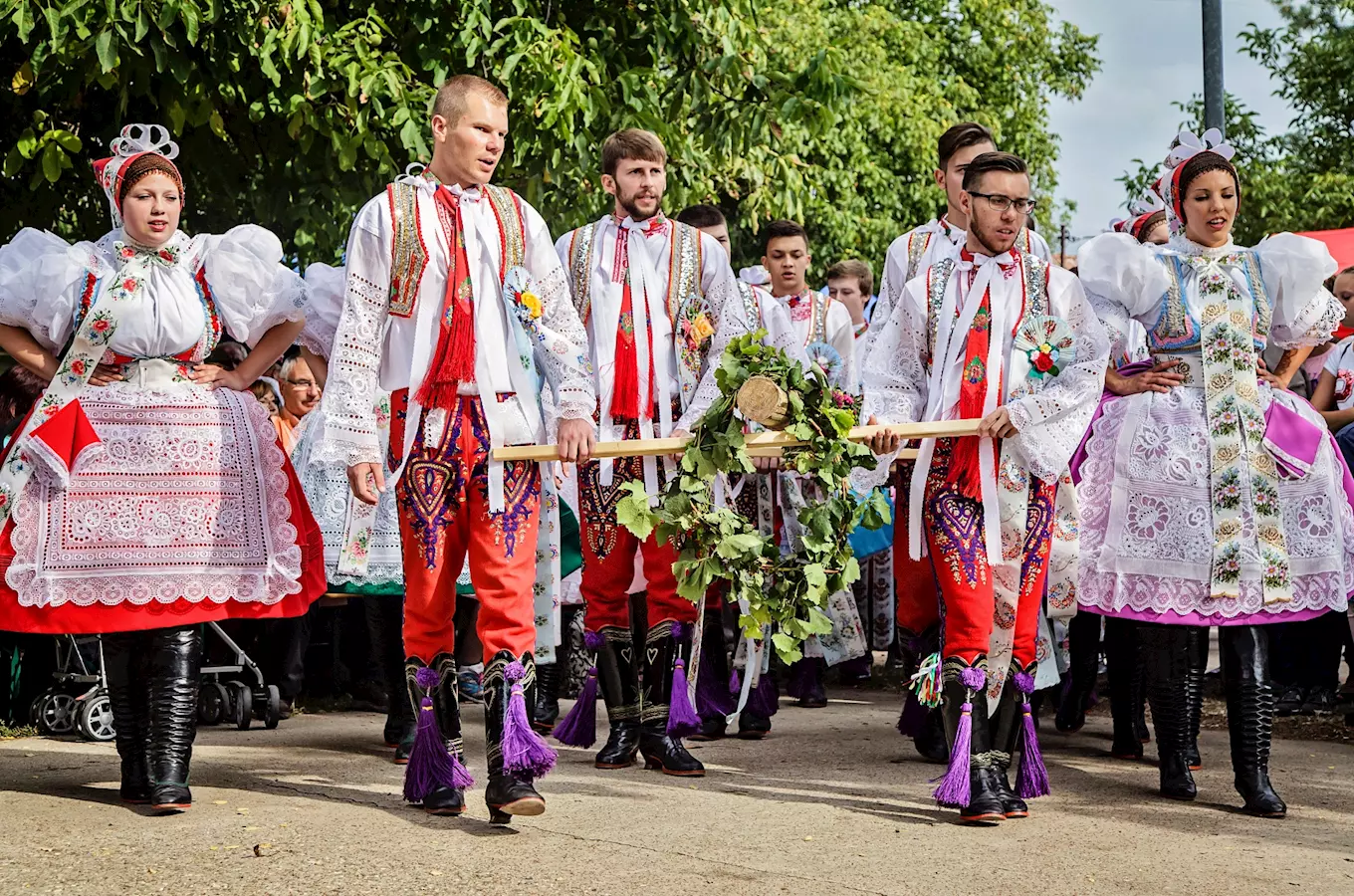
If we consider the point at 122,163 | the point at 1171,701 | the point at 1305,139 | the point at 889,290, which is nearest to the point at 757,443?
the point at 889,290

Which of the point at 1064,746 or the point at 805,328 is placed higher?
the point at 805,328

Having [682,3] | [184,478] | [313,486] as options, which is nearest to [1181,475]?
[184,478]

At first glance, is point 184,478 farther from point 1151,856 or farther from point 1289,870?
point 1289,870

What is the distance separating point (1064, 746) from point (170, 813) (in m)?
3.61

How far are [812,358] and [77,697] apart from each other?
370cm

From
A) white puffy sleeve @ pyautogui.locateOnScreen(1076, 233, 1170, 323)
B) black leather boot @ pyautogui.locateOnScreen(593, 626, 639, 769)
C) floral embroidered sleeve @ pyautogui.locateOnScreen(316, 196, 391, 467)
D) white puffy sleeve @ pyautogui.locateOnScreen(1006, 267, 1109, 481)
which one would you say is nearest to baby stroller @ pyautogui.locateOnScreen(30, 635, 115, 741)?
black leather boot @ pyautogui.locateOnScreen(593, 626, 639, 769)

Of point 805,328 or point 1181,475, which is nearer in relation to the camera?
point 1181,475

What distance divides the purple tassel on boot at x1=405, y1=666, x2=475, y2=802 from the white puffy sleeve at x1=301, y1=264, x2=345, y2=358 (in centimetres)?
144

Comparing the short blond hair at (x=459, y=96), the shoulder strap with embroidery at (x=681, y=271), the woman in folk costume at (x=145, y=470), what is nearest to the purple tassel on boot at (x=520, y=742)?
the woman in folk costume at (x=145, y=470)

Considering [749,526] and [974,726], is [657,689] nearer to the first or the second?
[749,526]

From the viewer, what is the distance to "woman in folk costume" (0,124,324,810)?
5289mm

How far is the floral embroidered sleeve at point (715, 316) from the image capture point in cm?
623

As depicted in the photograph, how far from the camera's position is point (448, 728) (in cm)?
527

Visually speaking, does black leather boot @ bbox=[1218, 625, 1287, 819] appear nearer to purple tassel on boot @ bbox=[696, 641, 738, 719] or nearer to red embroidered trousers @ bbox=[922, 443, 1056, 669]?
red embroidered trousers @ bbox=[922, 443, 1056, 669]
